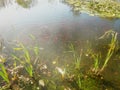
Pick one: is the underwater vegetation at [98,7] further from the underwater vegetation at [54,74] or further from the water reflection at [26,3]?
the underwater vegetation at [54,74]

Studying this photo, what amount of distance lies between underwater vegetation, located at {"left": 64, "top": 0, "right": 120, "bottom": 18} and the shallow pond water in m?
0.40

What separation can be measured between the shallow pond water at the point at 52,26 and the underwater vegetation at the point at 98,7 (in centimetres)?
40

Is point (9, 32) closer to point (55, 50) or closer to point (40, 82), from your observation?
point (55, 50)

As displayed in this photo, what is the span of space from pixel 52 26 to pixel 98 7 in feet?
10.1

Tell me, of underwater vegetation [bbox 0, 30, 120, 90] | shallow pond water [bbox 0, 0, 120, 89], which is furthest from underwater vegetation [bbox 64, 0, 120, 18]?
underwater vegetation [bbox 0, 30, 120, 90]

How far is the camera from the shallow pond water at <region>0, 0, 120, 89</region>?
643 cm

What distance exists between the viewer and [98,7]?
979 centimetres

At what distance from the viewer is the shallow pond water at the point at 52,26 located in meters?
6.43

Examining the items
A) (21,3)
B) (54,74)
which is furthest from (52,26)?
(21,3)

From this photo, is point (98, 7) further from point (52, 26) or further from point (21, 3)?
point (21, 3)

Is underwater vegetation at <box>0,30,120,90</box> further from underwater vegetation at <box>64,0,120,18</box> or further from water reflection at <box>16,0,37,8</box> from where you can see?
water reflection at <box>16,0,37,8</box>

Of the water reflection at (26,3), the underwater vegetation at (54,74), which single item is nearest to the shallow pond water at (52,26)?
the water reflection at (26,3)

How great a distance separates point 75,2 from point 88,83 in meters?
6.52

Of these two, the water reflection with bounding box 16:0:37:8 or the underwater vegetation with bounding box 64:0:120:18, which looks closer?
the underwater vegetation with bounding box 64:0:120:18
